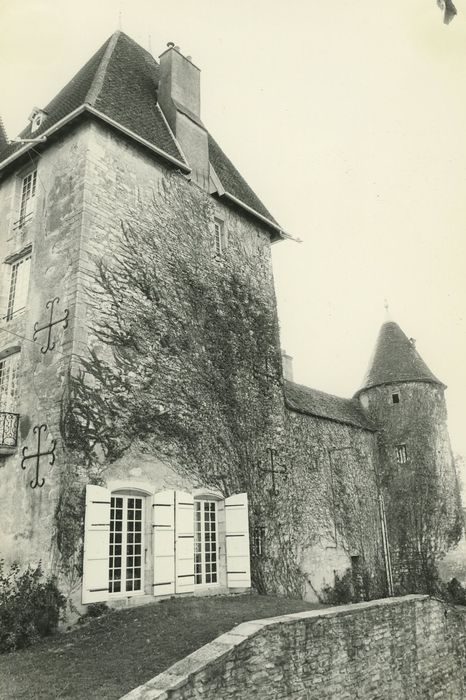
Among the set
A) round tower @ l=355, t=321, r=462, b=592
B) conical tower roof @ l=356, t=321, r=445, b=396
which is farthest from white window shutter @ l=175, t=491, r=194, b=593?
conical tower roof @ l=356, t=321, r=445, b=396

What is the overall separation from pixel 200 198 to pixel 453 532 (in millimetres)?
13153

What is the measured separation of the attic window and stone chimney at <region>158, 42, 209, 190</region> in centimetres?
92

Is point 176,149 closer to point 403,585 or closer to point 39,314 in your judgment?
point 39,314

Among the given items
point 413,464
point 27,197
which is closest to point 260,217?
point 27,197

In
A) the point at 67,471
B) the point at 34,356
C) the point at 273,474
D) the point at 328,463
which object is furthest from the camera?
the point at 328,463

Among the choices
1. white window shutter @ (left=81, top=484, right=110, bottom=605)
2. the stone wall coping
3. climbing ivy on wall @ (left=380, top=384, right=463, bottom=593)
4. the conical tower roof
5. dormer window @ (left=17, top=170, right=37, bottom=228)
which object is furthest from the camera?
the conical tower roof

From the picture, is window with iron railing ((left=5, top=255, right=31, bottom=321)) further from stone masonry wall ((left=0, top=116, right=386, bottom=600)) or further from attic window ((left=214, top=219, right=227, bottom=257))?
attic window ((left=214, top=219, right=227, bottom=257))

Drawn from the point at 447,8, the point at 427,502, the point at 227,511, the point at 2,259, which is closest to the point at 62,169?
the point at 2,259

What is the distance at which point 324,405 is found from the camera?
18.2m

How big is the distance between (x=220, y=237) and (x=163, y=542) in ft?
25.2

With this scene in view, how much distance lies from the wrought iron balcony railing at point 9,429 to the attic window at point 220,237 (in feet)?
20.7

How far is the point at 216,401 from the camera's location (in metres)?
12.5

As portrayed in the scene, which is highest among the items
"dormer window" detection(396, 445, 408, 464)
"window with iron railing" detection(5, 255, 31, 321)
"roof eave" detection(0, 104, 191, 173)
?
"roof eave" detection(0, 104, 191, 173)

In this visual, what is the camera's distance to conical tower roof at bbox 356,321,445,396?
67.0ft
